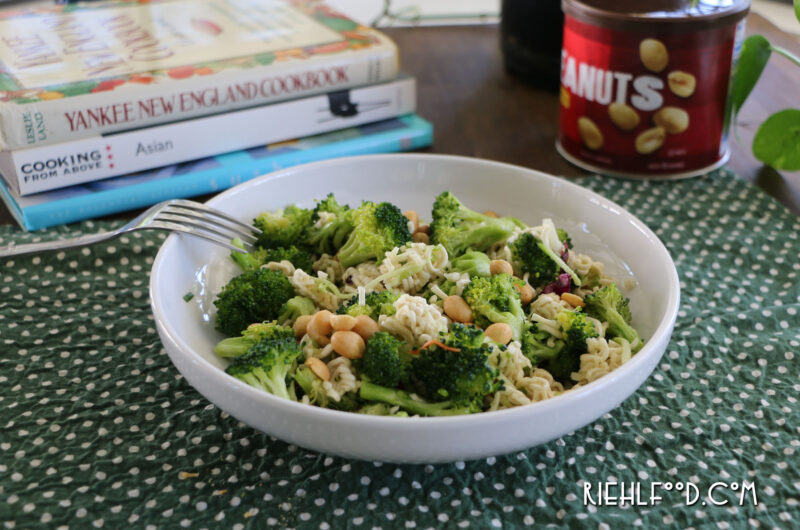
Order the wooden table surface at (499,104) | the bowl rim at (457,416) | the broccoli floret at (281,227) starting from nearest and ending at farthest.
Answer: the bowl rim at (457,416) → the broccoli floret at (281,227) → the wooden table surface at (499,104)

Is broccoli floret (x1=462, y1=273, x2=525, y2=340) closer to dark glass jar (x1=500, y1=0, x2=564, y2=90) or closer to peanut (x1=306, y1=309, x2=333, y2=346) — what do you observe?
peanut (x1=306, y1=309, x2=333, y2=346)

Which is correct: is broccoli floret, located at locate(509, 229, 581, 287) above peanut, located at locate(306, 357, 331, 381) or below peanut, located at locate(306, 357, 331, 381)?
below

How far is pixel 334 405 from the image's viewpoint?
2.92 ft

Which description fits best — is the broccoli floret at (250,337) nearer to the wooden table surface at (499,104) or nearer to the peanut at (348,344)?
the peanut at (348,344)

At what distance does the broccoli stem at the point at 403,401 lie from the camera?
2.82 ft

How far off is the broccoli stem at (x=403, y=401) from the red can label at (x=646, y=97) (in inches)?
34.9

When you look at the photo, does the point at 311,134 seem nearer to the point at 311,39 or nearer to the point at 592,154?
the point at 311,39

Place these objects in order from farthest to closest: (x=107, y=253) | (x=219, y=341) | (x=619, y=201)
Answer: (x=619, y=201) < (x=107, y=253) < (x=219, y=341)

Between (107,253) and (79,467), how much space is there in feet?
1.79

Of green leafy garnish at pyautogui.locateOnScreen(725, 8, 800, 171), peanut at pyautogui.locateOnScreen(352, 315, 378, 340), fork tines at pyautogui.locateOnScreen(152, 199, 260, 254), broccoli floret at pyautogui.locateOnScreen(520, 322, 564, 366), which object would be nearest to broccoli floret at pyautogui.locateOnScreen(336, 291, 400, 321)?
peanut at pyautogui.locateOnScreen(352, 315, 378, 340)

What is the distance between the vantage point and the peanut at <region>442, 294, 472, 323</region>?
3.22ft

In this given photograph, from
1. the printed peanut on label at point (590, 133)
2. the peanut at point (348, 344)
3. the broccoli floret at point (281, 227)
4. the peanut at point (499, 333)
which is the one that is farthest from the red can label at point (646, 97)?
the peanut at point (348, 344)

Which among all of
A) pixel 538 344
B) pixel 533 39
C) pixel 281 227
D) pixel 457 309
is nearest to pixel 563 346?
pixel 538 344

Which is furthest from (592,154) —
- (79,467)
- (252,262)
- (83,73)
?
(79,467)
